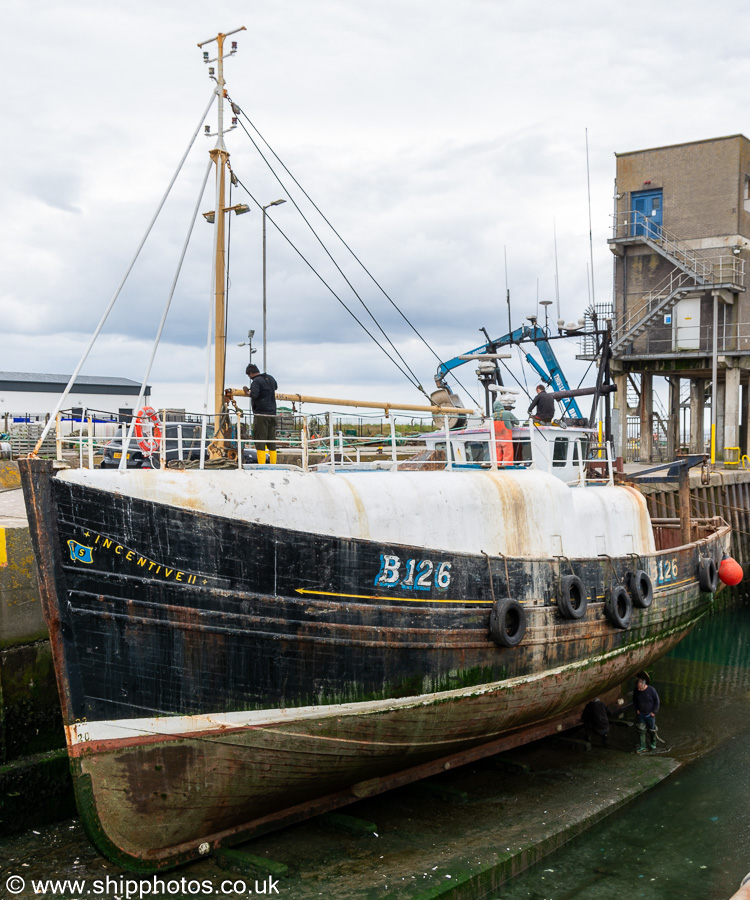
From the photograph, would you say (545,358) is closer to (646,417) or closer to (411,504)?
(646,417)

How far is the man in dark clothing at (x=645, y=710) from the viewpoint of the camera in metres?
12.7

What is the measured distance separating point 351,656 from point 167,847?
8.79 feet

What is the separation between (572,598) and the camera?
37.2 ft

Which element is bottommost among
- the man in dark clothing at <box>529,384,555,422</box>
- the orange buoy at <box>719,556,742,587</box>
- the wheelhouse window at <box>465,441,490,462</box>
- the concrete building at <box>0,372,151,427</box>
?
the orange buoy at <box>719,556,742,587</box>

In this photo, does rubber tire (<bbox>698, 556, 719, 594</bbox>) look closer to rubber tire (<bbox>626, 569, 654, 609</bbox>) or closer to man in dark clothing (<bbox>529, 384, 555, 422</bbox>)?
rubber tire (<bbox>626, 569, 654, 609</bbox>)

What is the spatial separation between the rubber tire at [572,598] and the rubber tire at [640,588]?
1.68 m

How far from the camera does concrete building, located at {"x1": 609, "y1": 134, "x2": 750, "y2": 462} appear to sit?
34781 millimetres

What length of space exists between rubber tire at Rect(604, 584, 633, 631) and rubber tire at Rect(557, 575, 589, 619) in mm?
889

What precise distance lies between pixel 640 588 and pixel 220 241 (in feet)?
27.9

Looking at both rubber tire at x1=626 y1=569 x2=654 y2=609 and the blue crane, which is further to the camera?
the blue crane

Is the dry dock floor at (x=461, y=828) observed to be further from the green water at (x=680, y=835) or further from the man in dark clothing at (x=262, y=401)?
the man in dark clothing at (x=262, y=401)

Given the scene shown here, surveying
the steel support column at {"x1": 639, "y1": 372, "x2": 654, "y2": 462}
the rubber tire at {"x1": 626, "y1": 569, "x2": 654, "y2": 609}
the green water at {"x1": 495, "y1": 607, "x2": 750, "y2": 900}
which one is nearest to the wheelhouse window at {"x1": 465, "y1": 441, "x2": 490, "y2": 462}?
the rubber tire at {"x1": 626, "y1": 569, "x2": 654, "y2": 609}

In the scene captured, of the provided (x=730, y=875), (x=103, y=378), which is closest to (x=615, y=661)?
(x=730, y=875)

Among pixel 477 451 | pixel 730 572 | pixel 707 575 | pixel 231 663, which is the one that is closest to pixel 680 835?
pixel 477 451
